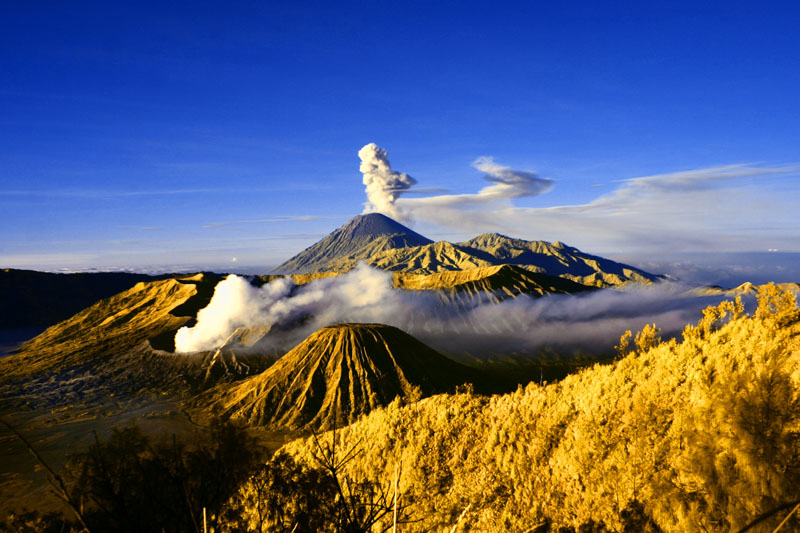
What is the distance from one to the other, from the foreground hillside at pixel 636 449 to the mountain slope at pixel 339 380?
47665mm

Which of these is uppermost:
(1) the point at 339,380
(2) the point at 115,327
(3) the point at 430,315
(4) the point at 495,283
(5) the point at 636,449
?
(4) the point at 495,283

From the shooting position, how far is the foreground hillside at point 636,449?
32.4ft

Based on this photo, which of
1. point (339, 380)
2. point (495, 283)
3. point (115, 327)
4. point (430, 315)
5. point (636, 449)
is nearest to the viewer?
point (636, 449)

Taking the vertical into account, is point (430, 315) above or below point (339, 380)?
above

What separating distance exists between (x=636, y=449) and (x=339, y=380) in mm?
64736

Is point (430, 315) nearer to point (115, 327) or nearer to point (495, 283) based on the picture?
point (495, 283)

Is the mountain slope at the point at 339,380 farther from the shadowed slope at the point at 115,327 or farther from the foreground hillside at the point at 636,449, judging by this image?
the foreground hillside at the point at 636,449

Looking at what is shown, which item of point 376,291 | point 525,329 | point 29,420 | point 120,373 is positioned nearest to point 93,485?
point 29,420

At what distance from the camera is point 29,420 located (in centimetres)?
7062

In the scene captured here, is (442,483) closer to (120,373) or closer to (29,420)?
(29,420)

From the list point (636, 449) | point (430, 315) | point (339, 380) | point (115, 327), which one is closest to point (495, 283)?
point (430, 315)

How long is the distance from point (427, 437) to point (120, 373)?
101 meters

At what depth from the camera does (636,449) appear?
13352 millimetres

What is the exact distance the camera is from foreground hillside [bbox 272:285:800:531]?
9.88m
